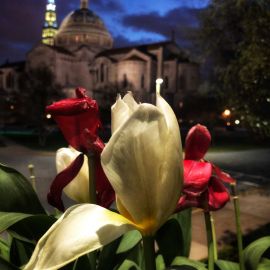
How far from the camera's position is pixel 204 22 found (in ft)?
24.7

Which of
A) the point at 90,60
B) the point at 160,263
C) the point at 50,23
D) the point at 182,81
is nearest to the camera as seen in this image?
the point at 160,263

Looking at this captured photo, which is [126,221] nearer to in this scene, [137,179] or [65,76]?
[137,179]

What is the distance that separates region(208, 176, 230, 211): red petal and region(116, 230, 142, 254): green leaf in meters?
0.30

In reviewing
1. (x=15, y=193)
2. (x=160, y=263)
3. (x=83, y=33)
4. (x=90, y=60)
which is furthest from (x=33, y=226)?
(x=83, y=33)

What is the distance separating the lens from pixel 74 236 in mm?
587

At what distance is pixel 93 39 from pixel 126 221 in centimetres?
7228

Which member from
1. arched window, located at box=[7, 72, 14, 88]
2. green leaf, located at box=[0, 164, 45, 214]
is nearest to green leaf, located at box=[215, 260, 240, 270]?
green leaf, located at box=[0, 164, 45, 214]

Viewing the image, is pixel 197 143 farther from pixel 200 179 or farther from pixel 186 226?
pixel 186 226

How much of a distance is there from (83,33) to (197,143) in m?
72.5

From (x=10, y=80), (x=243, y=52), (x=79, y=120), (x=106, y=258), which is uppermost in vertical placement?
(x=10, y=80)

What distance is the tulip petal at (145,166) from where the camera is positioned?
0.61 m

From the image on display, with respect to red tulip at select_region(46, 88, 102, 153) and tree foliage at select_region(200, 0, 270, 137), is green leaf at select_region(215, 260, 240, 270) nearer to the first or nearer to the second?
red tulip at select_region(46, 88, 102, 153)

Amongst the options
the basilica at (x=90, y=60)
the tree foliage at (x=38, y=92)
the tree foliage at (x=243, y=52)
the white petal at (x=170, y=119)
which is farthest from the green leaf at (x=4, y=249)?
the basilica at (x=90, y=60)

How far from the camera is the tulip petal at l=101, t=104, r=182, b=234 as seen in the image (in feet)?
2.01
